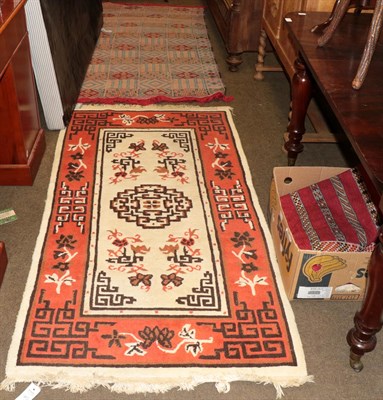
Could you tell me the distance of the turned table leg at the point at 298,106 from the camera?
8.48 ft

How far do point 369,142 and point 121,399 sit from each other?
1.11m

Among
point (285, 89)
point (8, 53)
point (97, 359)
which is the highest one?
point (8, 53)

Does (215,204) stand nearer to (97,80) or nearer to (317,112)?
(317,112)

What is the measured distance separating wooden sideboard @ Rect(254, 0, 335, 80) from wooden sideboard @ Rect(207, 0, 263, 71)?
0.11 meters

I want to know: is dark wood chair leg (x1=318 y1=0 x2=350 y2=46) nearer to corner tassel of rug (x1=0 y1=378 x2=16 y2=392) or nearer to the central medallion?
the central medallion

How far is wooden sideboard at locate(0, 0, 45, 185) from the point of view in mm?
2266

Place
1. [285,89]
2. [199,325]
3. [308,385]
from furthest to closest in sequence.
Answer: [285,89] < [199,325] < [308,385]

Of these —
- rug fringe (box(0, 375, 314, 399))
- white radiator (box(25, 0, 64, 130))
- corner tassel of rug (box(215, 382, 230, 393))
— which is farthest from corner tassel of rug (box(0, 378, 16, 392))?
white radiator (box(25, 0, 64, 130))

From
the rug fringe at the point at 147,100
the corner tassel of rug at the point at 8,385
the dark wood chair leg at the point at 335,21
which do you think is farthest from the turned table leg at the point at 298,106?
the corner tassel of rug at the point at 8,385

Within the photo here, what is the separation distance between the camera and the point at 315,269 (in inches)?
76.4

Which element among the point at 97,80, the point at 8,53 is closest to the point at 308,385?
the point at 8,53

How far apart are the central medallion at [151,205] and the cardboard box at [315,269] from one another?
1.57 feet

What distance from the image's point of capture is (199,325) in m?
1.96

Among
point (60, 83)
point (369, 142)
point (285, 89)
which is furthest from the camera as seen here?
point (285, 89)
